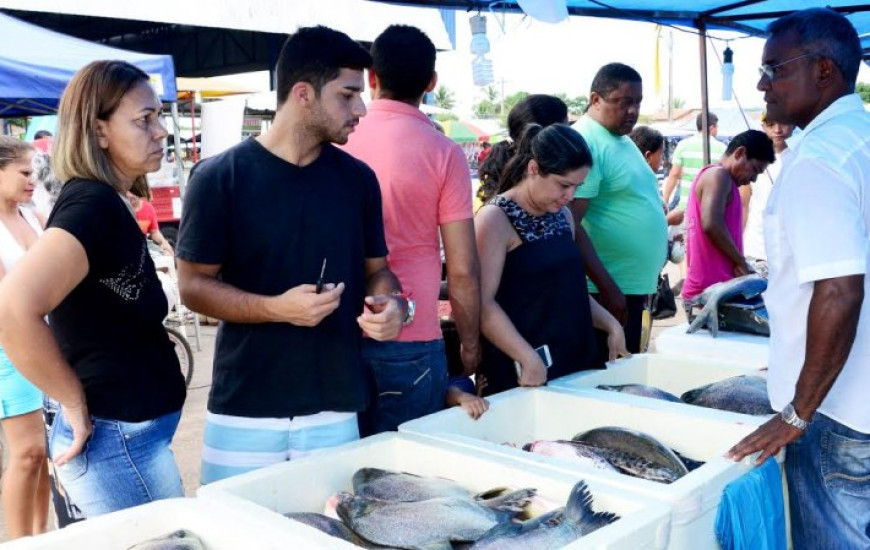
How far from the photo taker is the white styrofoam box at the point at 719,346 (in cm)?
320

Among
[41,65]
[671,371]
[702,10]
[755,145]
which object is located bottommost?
[671,371]

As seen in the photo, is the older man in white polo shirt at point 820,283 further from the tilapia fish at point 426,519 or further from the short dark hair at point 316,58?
the short dark hair at point 316,58

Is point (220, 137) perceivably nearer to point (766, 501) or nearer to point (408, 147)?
point (408, 147)

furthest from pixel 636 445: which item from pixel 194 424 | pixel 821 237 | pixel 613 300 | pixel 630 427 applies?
pixel 194 424

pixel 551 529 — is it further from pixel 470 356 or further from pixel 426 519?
pixel 470 356

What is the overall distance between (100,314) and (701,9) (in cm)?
571

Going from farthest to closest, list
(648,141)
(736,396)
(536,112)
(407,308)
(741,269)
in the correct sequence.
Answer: (648,141)
(741,269)
(536,112)
(736,396)
(407,308)

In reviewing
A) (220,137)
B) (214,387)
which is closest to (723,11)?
(214,387)

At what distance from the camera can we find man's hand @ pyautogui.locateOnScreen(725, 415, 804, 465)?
200 centimetres

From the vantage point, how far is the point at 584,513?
169 centimetres

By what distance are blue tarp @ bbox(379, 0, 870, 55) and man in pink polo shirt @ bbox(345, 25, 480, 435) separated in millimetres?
2708

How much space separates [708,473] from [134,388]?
1.33 m

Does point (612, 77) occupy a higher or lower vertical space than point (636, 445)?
higher

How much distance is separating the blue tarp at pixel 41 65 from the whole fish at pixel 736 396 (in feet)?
15.3
